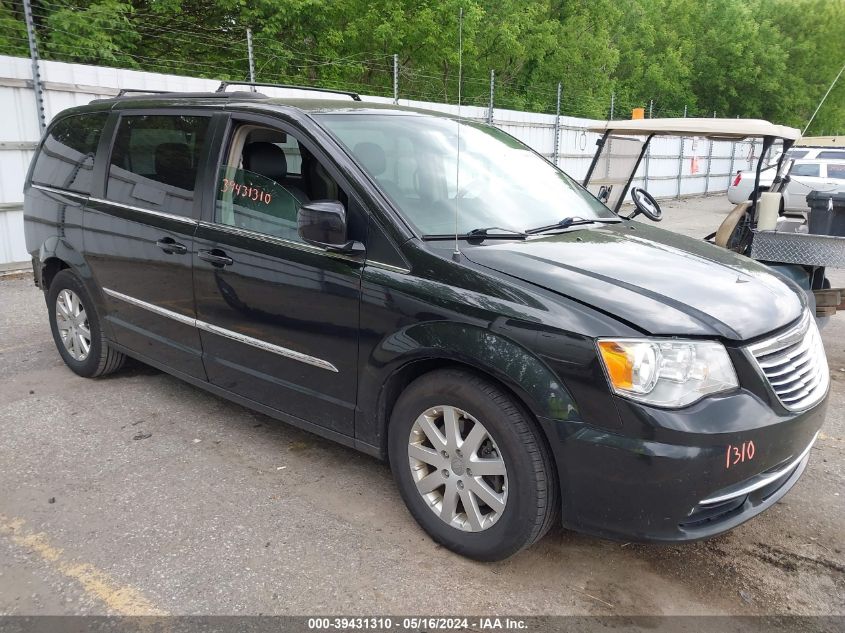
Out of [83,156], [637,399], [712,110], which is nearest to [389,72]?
[83,156]

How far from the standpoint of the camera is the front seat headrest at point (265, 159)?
12.1 feet

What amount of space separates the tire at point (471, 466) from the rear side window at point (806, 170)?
15004mm

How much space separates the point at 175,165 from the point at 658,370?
287cm

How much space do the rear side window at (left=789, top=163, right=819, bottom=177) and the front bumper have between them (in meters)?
14.6

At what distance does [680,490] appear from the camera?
2.47 m

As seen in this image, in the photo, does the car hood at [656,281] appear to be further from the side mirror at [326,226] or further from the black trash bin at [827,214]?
the black trash bin at [827,214]

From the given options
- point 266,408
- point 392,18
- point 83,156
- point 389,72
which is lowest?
point 266,408

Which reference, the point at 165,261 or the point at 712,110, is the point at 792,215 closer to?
the point at 165,261

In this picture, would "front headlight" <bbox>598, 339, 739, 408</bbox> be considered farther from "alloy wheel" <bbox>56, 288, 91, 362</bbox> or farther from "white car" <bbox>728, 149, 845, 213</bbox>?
"white car" <bbox>728, 149, 845, 213</bbox>

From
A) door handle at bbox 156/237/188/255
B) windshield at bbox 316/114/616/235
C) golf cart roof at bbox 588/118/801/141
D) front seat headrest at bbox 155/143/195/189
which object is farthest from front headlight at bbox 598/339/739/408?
golf cart roof at bbox 588/118/801/141

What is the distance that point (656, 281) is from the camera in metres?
2.85

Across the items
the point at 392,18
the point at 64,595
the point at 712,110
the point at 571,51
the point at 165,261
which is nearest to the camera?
the point at 64,595

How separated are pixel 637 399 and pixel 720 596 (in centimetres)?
96

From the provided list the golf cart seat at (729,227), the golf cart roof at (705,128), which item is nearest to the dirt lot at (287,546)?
the golf cart seat at (729,227)
